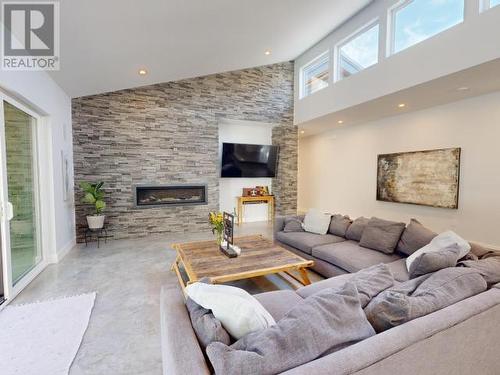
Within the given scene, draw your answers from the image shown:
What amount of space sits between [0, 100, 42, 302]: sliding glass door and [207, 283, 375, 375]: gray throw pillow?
10.1ft

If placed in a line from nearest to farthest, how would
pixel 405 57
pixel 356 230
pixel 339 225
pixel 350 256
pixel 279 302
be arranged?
pixel 279 302 → pixel 350 256 → pixel 356 230 → pixel 339 225 → pixel 405 57

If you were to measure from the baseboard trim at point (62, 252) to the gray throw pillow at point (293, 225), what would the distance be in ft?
11.7

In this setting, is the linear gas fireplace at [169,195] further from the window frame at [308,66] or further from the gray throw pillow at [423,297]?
the gray throw pillow at [423,297]

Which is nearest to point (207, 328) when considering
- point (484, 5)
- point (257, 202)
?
point (484, 5)

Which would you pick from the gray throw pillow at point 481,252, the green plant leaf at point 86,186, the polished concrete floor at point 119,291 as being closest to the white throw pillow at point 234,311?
the polished concrete floor at point 119,291

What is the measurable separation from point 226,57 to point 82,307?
4517 millimetres

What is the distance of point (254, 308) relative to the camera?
1.16m

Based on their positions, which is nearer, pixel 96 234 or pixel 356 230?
pixel 356 230

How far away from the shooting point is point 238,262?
2.80m

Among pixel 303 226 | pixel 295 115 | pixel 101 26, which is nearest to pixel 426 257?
pixel 303 226

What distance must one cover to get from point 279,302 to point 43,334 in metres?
2.04

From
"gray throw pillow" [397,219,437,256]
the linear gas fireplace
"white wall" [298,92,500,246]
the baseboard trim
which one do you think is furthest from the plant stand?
"white wall" [298,92,500,246]

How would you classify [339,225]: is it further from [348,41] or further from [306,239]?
[348,41]

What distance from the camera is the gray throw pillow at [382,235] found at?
292 cm
